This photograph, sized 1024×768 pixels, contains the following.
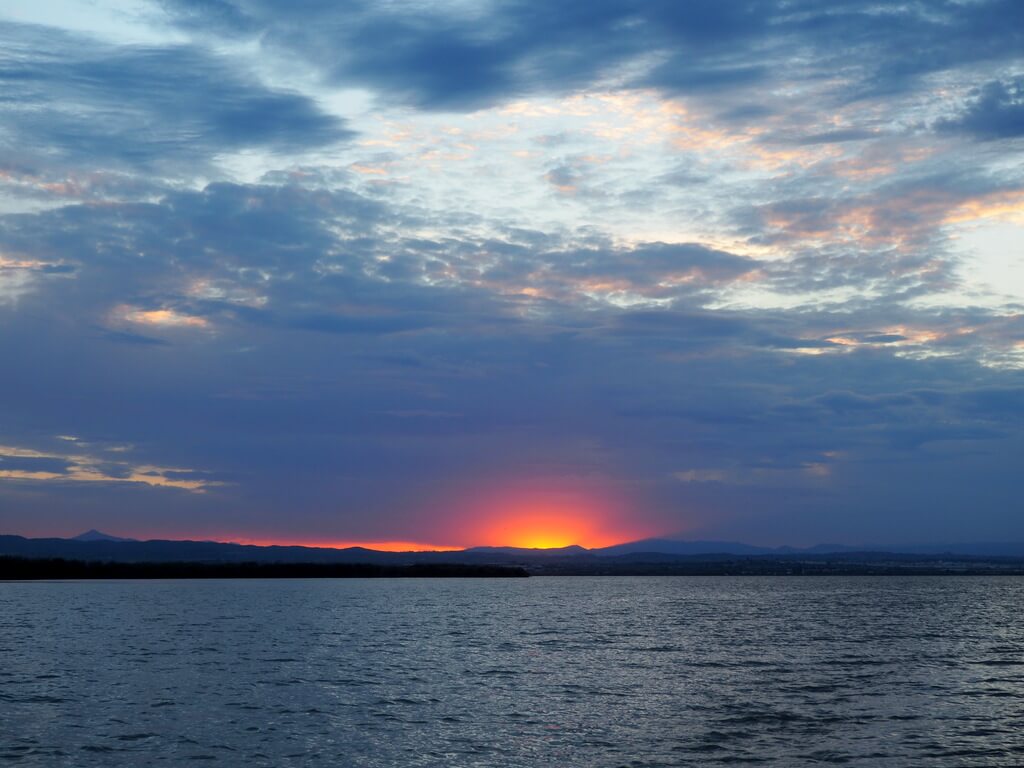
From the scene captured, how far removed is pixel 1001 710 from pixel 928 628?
185 ft

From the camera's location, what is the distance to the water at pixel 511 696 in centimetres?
3428

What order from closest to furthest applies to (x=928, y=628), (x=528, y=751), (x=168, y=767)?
(x=168, y=767), (x=528, y=751), (x=928, y=628)

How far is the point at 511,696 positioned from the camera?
46.6 metres

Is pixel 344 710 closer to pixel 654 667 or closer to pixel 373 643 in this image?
pixel 654 667

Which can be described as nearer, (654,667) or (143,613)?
(654,667)

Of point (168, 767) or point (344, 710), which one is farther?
point (344, 710)

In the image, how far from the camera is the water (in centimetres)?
3428

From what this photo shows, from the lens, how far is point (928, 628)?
95.9 m

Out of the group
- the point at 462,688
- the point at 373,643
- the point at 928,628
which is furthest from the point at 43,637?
the point at 928,628

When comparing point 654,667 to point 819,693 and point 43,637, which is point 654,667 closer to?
point 819,693

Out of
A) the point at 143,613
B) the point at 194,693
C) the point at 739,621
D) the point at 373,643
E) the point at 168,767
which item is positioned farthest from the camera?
the point at 143,613

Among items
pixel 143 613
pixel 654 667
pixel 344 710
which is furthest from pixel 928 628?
pixel 143 613

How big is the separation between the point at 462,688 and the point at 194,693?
42.3 feet

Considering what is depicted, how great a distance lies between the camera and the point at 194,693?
156ft
